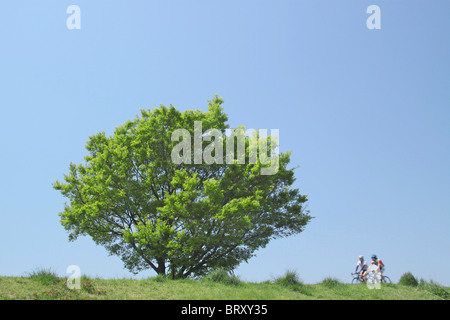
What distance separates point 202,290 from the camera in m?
17.0

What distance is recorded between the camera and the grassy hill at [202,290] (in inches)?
605

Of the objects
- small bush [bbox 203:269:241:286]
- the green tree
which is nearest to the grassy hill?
small bush [bbox 203:269:241:286]

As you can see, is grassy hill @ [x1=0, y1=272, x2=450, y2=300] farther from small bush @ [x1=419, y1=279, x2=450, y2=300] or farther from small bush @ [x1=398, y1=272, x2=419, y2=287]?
small bush @ [x1=398, y1=272, x2=419, y2=287]

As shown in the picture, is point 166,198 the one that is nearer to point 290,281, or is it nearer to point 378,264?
point 290,281

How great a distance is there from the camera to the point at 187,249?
2114 centimetres

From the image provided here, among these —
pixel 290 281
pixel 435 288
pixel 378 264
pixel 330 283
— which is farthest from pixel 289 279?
pixel 435 288

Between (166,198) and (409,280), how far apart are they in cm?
1601

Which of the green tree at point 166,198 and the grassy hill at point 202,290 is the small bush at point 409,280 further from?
the green tree at point 166,198

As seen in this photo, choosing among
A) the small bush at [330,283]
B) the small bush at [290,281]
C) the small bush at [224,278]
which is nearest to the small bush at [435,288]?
the small bush at [330,283]

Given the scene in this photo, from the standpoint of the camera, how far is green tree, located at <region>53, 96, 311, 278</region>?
22688 millimetres
